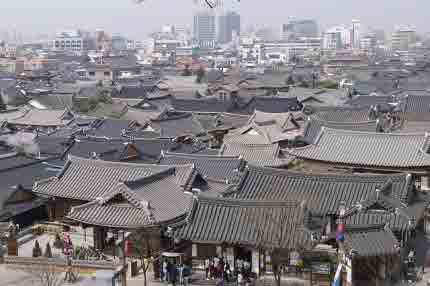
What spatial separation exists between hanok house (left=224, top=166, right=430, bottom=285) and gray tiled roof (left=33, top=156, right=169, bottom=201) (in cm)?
363

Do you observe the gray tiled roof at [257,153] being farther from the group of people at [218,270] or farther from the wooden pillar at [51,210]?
the group of people at [218,270]

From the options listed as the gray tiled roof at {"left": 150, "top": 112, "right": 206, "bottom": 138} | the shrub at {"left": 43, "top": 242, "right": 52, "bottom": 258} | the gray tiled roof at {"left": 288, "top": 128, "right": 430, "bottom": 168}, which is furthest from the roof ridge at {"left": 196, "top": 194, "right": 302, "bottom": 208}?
the gray tiled roof at {"left": 150, "top": 112, "right": 206, "bottom": 138}

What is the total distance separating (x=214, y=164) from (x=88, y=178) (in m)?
5.12

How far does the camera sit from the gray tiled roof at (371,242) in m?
16.3

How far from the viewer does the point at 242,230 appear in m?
17.4

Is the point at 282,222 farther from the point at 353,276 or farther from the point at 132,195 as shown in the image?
the point at 132,195

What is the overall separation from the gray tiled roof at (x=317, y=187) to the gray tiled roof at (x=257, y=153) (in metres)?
7.76

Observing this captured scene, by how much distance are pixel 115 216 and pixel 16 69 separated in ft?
350

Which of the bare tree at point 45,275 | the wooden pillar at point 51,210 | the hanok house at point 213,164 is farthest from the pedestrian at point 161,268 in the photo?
the wooden pillar at point 51,210

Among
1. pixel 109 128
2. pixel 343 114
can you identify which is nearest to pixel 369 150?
pixel 343 114

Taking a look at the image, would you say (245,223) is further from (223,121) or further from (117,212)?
(223,121)

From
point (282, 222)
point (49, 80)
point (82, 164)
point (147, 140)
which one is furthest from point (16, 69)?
point (282, 222)

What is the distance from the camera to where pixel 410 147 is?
25.5 meters

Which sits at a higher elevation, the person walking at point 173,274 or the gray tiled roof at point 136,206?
the gray tiled roof at point 136,206
